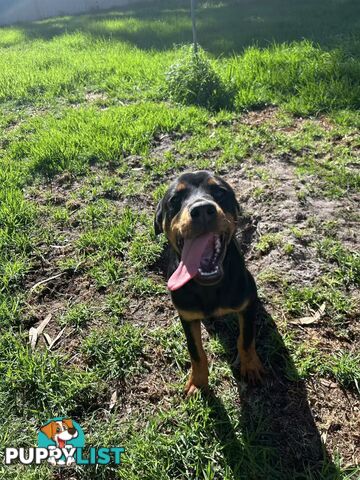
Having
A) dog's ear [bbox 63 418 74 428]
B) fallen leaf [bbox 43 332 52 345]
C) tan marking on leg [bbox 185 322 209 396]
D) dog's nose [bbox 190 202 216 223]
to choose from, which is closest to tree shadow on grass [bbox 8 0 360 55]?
dog's nose [bbox 190 202 216 223]

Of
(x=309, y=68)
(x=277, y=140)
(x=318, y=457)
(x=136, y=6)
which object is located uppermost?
(x=136, y=6)

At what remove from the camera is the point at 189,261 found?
2.30 metres

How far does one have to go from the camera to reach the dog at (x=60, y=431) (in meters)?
2.43

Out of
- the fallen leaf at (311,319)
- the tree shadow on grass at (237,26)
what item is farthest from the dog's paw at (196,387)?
the tree shadow on grass at (237,26)

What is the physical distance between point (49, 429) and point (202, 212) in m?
1.63

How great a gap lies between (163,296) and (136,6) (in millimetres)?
16915

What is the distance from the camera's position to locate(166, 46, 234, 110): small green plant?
609cm

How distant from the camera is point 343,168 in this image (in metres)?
4.36

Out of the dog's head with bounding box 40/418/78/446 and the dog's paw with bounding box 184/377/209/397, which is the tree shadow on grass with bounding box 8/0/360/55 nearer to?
the dog's paw with bounding box 184/377/209/397

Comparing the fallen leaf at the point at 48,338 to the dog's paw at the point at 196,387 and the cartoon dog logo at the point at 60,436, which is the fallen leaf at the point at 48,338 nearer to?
the cartoon dog logo at the point at 60,436

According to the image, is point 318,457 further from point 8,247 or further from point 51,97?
point 51,97

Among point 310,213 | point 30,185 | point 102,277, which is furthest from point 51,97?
point 310,213

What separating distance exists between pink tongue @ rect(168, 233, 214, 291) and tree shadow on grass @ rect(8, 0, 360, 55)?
6079 millimetres

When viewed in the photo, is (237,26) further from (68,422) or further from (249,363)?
(68,422)
